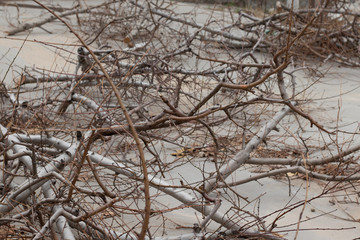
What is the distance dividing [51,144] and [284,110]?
4.61 feet

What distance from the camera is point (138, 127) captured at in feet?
7.43

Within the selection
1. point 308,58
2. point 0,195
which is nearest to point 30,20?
point 308,58

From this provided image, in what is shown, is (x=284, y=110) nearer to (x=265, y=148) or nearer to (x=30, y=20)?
(x=265, y=148)

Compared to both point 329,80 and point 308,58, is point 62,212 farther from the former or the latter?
point 308,58

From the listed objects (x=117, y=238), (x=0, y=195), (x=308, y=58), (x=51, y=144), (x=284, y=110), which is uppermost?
(x=308, y=58)

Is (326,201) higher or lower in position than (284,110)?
lower

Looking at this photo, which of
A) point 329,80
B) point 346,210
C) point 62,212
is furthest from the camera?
point 329,80

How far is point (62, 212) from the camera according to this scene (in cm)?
202

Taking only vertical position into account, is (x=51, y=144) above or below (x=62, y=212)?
above

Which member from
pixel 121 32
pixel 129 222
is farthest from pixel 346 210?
pixel 121 32

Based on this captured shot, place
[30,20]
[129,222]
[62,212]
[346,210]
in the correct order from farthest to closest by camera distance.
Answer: [30,20]
[346,210]
[129,222]
[62,212]

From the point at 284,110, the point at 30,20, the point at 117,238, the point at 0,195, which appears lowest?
the point at 117,238

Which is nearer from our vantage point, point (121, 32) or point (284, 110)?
point (284, 110)

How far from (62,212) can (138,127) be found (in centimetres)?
46
